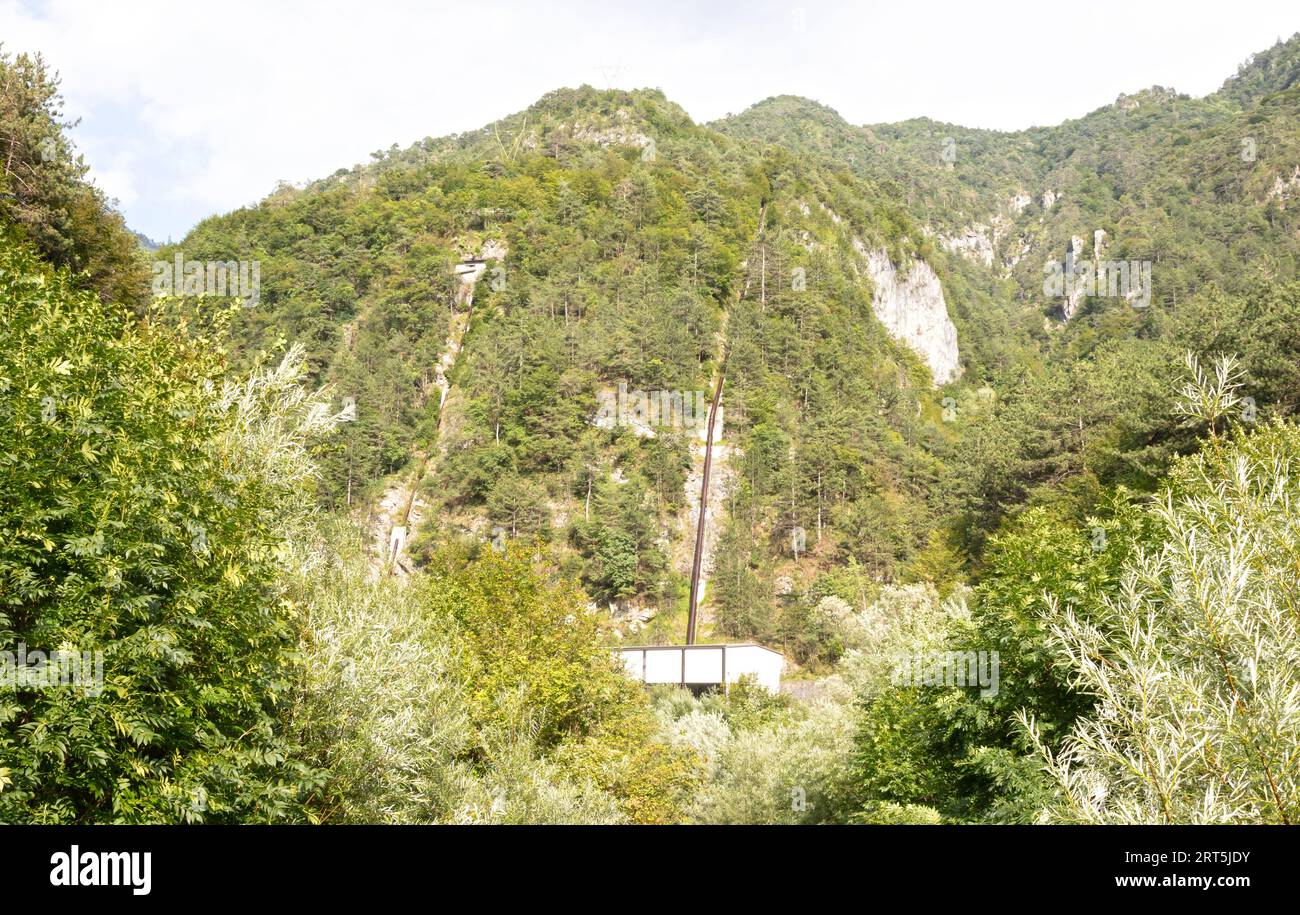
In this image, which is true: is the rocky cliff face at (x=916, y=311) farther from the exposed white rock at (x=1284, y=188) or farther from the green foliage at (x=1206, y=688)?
the green foliage at (x=1206, y=688)

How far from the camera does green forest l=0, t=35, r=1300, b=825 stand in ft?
25.9

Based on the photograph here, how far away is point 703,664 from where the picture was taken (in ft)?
202

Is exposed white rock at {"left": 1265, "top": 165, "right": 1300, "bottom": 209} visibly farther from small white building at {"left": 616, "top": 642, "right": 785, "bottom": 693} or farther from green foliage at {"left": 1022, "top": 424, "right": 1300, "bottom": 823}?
green foliage at {"left": 1022, "top": 424, "right": 1300, "bottom": 823}

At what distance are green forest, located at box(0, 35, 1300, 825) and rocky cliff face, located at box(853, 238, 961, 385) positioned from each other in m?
20.5

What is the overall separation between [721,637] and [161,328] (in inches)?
2496

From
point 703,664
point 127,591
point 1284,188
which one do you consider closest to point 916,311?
point 1284,188

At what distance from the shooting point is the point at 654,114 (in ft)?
625

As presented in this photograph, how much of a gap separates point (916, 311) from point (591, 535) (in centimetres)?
10408

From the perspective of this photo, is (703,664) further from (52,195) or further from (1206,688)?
(1206,688)

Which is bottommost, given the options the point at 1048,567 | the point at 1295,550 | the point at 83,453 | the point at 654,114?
the point at 1048,567

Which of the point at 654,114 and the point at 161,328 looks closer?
the point at 161,328

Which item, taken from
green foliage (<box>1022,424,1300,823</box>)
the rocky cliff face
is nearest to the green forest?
green foliage (<box>1022,424,1300,823</box>)
